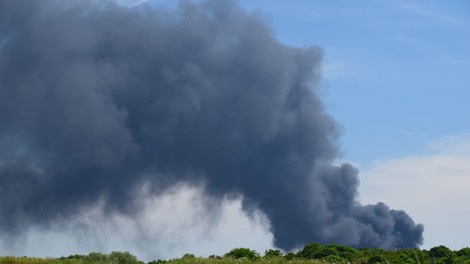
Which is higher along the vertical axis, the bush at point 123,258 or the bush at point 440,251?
the bush at point 440,251

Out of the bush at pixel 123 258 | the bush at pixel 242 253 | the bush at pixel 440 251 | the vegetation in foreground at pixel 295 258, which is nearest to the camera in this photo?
the vegetation in foreground at pixel 295 258

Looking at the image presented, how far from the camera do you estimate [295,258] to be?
147 ft

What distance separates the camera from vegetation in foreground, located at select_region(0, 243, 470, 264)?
40938mm

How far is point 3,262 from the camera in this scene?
41781 millimetres

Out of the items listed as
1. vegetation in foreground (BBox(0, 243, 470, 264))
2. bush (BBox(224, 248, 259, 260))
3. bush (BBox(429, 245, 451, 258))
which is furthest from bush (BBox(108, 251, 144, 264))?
bush (BBox(429, 245, 451, 258))

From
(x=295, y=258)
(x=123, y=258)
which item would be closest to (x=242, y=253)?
(x=295, y=258)

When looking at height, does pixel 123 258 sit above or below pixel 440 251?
below

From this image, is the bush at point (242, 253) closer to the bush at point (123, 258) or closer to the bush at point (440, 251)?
the bush at point (123, 258)

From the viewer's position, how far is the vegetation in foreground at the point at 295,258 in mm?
40938

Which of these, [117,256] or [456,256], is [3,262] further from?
[456,256]

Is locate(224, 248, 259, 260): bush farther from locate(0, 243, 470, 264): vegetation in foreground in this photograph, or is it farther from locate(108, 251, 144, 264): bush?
locate(108, 251, 144, 264): bush

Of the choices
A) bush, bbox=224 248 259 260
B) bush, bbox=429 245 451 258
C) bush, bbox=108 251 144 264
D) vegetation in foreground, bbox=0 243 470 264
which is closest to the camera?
vegetation in foreground, bbox=0 243 470 264

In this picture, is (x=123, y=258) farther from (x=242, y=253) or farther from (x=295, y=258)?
(x=295, y=258)

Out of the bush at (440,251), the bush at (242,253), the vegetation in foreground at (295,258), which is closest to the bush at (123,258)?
the vegetation in foreground at (295,258)
